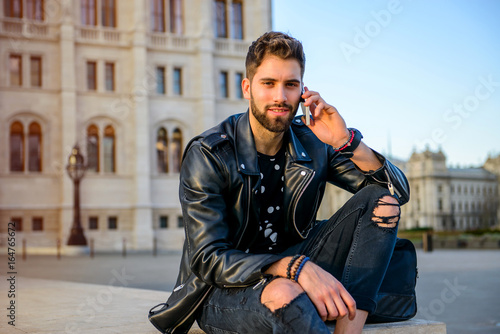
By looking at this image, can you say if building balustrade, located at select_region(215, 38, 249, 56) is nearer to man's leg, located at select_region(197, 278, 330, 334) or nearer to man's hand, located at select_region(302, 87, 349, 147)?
man's hand, located at select_region(302, 87, 349, 147)

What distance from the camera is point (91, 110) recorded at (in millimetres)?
33188

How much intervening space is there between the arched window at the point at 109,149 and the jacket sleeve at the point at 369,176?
31.5 meters

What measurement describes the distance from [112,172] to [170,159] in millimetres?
3265

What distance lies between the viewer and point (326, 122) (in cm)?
293

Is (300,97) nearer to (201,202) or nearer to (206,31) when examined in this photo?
(201,202)

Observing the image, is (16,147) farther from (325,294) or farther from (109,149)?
(325,294)

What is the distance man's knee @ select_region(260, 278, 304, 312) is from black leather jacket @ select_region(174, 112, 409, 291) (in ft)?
0.28

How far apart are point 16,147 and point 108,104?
5.19 m

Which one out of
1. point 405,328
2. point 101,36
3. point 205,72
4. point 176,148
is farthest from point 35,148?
point 405,328

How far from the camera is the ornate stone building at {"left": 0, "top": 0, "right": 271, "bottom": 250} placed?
3191 centimetres

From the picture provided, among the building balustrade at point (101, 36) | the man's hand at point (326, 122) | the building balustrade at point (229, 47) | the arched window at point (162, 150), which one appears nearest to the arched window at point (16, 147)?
the building balustrade at point (101, 36)

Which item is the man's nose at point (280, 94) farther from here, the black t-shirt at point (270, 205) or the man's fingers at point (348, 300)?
the man's fingers at point (348, 300)

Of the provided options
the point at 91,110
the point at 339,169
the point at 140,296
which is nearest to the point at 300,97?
the point at 339,169

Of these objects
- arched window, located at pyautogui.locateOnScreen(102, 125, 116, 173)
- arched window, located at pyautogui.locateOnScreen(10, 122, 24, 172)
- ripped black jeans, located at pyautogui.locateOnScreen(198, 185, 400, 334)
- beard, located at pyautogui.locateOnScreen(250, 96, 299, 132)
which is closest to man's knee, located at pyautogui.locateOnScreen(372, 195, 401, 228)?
ripped black jeans, located at pyautogui.locateOnScreen(198, 185, 400, 334)
